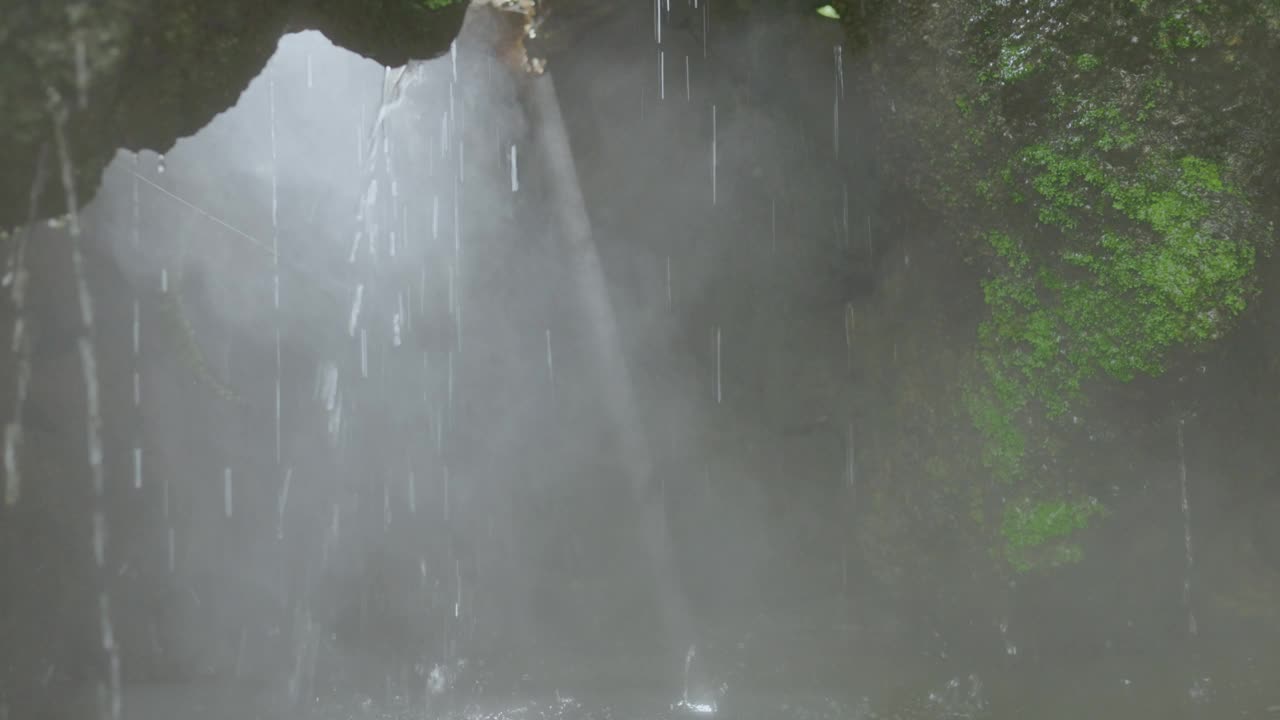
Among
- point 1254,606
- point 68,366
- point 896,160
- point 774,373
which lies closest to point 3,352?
point 68,366

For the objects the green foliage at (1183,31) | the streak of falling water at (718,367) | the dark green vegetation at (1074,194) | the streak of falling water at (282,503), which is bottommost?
the streak of falling water at (282,503)

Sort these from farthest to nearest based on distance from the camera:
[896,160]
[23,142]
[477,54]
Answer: [477,54]
[896,160]
[23,142]

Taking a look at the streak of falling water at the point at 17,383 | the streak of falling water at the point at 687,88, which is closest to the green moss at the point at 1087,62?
the streak of falling water at the point at 687,88

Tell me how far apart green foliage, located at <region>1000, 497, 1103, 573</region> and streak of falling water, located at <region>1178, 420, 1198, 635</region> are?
535 mm

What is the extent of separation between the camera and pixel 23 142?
9.21 feet

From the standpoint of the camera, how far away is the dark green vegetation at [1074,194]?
4949 mm

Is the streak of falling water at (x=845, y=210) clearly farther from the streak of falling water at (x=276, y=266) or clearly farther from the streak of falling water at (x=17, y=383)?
the streak of falling water at (x=17, y=383)

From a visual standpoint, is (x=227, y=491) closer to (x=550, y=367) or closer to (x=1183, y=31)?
(x=550, y=367)

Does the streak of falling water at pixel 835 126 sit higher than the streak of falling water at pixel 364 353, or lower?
higher

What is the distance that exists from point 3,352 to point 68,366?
3.54ft

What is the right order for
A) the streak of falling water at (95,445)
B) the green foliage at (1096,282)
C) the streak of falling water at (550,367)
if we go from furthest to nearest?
the streak of falling water at (550,367), the streak of falling water at (95,445), the green foliage at (1096,282)

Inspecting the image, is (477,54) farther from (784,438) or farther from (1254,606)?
(1254,606)

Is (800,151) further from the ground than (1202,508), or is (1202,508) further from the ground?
(800,151)

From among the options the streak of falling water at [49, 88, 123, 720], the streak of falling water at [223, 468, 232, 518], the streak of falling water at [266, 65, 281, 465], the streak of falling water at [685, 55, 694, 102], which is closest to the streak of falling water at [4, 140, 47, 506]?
the streak of falling water at [49, 88, 123, 720]
